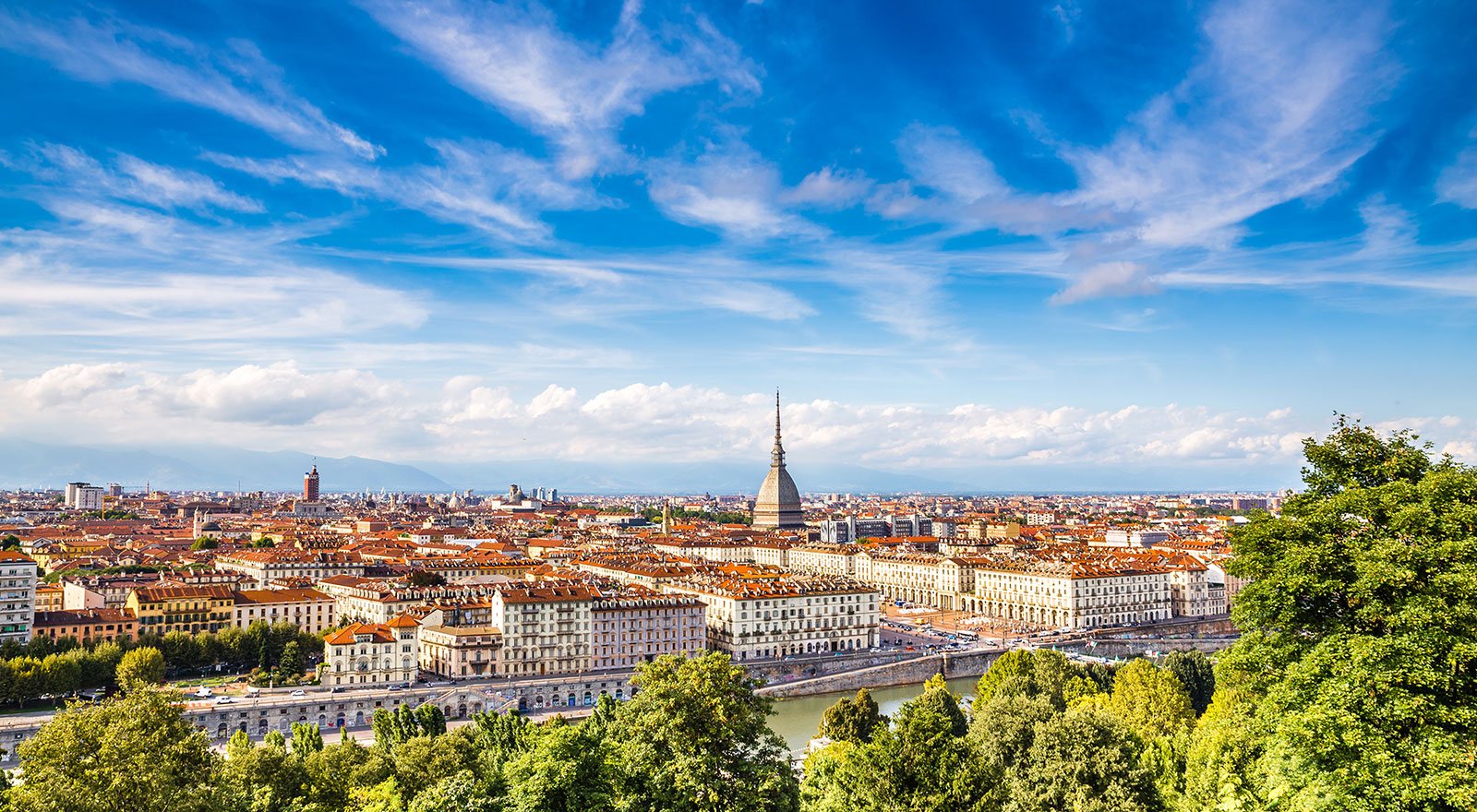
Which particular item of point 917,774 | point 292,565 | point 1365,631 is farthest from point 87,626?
point 1365,631

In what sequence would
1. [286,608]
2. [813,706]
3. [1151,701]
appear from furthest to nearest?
[286,608] → [813,706] → [1151,701]

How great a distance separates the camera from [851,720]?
42000mm

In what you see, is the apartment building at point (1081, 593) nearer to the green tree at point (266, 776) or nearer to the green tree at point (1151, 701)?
the green tree at point (1151, 701)

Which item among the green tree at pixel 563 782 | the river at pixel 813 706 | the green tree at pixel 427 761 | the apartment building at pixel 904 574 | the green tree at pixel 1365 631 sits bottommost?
the river at pixel 813 706

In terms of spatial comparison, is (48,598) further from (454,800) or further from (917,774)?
(917,774)

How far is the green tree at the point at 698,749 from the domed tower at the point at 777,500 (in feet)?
464

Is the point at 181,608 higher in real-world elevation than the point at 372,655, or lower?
higher

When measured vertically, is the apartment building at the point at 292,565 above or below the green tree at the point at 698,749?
below

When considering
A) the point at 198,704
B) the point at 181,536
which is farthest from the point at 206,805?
the point at 181,536

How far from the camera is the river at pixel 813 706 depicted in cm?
5016

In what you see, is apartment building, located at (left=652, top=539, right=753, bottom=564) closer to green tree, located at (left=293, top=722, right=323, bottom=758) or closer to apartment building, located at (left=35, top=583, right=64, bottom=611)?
apartment building, located at (left=35, top=583, right=64, bottom=611)

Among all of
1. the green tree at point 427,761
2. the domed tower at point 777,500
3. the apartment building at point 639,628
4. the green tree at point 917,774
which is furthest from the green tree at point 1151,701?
the domed tower at point 777,500

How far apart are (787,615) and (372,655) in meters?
24.5

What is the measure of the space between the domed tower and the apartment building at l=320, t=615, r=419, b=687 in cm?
10439
